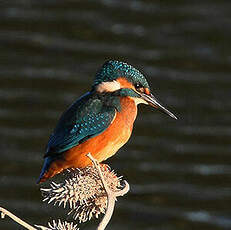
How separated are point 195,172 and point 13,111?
2.52m

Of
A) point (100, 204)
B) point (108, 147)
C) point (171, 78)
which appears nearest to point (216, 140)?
point (171, 78)

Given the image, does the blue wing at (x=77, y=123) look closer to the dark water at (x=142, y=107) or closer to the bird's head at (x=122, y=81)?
the bird's head at (x=122, y=81)

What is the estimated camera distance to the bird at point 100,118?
162 inches

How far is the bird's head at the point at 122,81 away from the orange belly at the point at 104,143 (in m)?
0.09

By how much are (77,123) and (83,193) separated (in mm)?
869

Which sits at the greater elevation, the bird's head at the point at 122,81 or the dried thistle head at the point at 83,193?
the bird's head at the point at 122,81

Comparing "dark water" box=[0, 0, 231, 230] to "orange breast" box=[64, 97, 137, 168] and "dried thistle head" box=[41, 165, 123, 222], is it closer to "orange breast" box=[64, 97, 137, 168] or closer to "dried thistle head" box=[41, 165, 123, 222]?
"orange breast" box=[64, 97, 137, 168]

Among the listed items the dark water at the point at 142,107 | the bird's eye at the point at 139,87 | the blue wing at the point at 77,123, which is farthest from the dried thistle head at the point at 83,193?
the dark water at the point at 142,107

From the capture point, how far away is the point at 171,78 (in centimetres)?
1205

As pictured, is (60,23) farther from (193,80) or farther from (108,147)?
(108,147)

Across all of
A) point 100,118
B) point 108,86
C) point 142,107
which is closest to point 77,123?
point 100,118

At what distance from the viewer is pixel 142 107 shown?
1126 cm

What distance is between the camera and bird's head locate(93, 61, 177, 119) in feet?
13.4

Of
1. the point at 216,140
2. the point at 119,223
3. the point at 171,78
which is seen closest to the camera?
the point at 119,223
